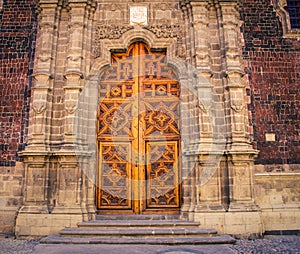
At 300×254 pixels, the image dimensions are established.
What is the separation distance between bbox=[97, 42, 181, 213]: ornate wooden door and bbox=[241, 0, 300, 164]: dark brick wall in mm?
2103

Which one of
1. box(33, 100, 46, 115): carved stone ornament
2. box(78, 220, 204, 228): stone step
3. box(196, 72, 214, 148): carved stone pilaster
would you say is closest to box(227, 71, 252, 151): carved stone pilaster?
box(196, 72, 214, 148): carved stone pilaster

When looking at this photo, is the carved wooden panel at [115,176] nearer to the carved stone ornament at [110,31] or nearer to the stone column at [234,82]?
the stone column at [234,82]

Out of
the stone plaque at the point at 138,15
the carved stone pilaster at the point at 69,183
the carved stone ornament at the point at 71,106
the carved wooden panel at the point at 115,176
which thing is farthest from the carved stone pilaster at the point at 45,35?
the carved wooden panel at the point at 115,176

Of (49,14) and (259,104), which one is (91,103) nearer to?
(49,14)

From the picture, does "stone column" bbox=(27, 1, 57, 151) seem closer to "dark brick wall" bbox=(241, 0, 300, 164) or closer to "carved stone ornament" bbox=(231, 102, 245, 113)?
"carved stone ornament" bbox=(231, 102, 245, 113)

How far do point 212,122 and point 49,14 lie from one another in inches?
197

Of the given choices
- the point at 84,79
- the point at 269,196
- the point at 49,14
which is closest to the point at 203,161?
the point at 269,196

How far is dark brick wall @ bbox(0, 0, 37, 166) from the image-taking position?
23.3 ft

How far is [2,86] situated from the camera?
7426 mm

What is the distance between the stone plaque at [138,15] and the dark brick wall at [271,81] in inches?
106

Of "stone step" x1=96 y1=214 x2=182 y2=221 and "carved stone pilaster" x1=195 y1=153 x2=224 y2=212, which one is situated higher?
"carved stone pilaster" x1=195 y1=153 x2=224 y2=212

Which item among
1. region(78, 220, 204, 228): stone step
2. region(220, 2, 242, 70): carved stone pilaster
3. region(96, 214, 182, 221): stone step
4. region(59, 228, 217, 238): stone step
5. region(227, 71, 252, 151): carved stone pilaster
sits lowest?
region(59, 228, 217, 238): stone step

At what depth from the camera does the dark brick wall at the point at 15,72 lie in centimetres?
710

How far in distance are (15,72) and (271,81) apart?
6778mm
